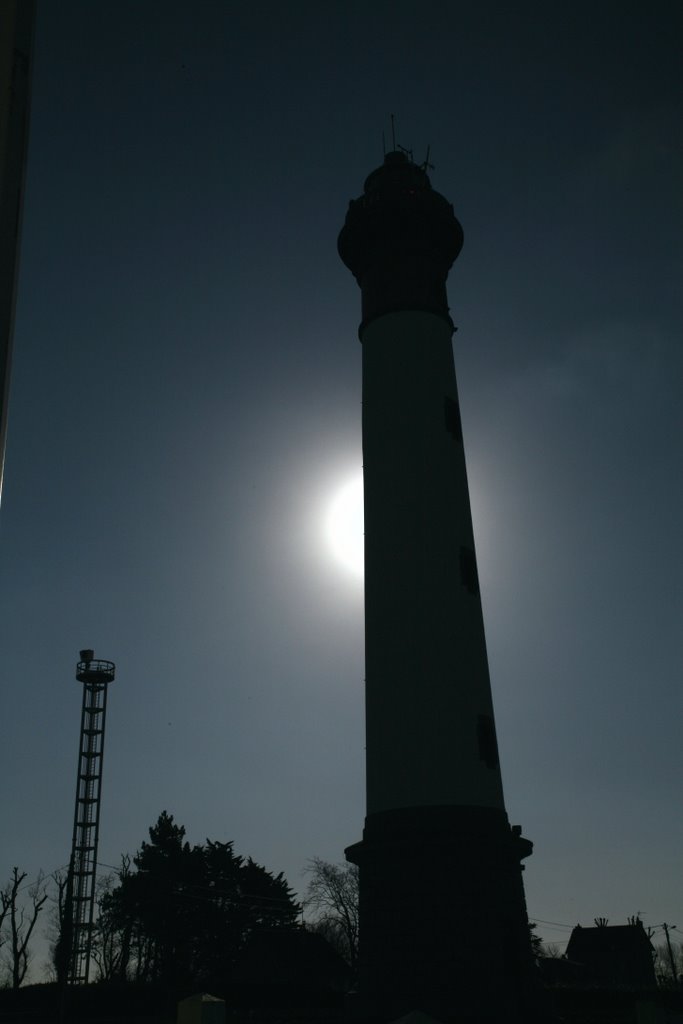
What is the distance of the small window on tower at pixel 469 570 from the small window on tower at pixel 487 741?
399cm

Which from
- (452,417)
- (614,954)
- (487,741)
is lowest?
(614,954)

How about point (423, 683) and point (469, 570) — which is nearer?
point (423, 683)

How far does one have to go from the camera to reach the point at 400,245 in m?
30.8

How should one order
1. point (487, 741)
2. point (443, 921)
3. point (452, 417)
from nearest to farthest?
point (443, 921) < point (487, 741) < point (452, 417)

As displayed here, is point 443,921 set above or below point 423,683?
below

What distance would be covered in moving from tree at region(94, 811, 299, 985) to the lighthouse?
32187mm

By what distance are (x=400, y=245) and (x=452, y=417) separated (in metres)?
6.89

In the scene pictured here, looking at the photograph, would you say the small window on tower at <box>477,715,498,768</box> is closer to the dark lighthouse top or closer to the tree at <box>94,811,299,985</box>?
the dark lighthouse top

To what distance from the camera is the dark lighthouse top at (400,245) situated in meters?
30.4

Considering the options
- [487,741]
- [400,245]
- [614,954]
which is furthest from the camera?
[614,954]

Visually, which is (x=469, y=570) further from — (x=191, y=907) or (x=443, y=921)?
(x=191, y=907)

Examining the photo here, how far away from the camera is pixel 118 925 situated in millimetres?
53625

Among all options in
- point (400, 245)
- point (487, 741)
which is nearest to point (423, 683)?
point (487, 741)

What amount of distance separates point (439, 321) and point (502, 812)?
16.8m
